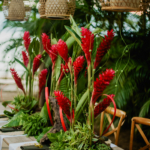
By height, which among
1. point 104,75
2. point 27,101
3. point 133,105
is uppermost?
point 104,75

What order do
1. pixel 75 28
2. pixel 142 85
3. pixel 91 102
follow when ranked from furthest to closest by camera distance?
1. pixel 142 85
2. pixel 75 28
3. pixel 91 102

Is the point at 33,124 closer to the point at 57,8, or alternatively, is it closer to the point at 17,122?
the point at 17,122

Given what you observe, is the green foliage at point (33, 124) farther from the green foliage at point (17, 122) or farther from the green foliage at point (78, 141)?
the green foliage at point (78, 141)

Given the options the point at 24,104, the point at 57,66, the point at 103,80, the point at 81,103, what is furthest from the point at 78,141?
the point at 24,104

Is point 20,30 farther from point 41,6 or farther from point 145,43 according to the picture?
point 41,6

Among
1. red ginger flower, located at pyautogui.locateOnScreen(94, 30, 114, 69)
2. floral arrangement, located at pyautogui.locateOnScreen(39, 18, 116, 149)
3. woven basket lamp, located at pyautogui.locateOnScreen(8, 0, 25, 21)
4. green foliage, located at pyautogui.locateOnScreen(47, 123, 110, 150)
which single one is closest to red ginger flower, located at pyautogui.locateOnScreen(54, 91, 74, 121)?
floral arrangement, located at pyautogui.locateOnScreen(39, 18, 116, 149)

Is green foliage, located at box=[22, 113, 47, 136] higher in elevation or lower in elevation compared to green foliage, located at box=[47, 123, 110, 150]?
lower

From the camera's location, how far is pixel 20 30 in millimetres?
4328

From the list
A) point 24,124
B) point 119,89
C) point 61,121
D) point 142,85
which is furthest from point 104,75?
point 142,85

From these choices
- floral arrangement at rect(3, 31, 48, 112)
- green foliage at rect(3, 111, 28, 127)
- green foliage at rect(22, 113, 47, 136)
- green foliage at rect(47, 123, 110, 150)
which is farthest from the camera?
floral arrangement at rect(3, 31, 48, 112)

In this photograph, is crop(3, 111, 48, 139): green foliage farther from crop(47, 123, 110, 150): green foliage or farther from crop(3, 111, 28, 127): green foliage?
crop(47, 123, 110, 150): green foliage

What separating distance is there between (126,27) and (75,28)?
2895 millimetres

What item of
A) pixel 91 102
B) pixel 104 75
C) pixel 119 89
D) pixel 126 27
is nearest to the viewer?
pixel 104 75

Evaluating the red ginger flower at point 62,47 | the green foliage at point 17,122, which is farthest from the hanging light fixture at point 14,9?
the red ginger flower at point 62,47
